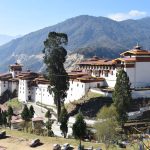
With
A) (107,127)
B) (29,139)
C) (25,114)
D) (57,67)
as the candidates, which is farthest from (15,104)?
(107,127)

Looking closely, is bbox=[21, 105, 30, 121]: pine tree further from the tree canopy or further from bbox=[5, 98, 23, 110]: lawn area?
bbox=[5, 98, 23, 110]: lawn area

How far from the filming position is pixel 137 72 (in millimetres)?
71750

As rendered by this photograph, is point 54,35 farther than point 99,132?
Yes

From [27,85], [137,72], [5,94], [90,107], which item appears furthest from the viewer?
[5,94]

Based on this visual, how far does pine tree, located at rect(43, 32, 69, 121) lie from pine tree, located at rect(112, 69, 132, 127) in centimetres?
1427

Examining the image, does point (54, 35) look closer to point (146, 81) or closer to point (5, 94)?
point (146, 81)

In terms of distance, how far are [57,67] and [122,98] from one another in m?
18.4

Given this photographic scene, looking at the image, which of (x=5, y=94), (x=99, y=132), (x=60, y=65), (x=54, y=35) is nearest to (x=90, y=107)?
(x=60, y=65)

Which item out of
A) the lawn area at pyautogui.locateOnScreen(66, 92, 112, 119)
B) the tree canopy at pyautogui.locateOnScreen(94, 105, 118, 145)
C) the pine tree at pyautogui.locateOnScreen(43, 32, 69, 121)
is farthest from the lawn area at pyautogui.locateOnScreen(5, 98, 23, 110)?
the tree canopy at pyautogui.locateOnScreen(94, 105, 118, 145)

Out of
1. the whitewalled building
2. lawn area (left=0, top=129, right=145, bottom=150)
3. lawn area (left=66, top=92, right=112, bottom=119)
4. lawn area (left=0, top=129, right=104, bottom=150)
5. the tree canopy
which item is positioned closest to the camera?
lawn area (left=0, top=129, right=145, bottom=150)

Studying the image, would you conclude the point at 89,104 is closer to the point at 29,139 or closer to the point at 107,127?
the point at 29,139

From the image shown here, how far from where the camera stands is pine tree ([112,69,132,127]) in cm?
5222

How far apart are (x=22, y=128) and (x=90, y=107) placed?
12713mm

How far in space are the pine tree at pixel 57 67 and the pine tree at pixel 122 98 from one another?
14.3 meters
